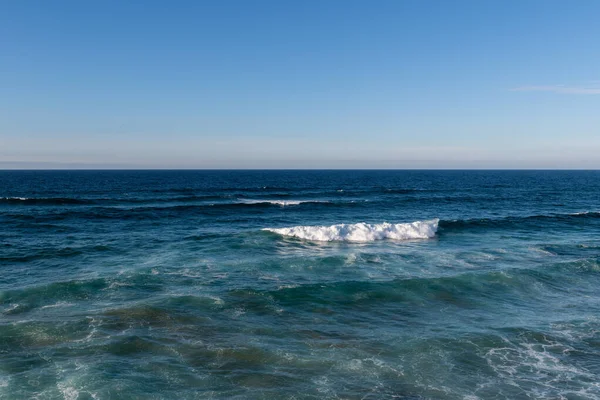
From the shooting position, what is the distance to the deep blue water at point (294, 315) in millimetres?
13234

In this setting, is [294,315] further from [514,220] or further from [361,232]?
[514,220]

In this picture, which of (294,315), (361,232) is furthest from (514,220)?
(294,315)

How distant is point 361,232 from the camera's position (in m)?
36.8

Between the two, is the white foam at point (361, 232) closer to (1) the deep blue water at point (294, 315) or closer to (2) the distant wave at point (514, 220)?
(1) the deep blue water at point (294, 315)

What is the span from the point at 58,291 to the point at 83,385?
10.2 m

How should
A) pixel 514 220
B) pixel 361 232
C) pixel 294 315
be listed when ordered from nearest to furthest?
pixel 294 315 → pixel 361 232 → pixel 514 220

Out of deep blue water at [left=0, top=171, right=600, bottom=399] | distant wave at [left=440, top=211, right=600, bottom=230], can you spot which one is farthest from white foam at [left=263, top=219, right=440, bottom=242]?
distant wave at [left=440, top=211, right=600, bottom=230]

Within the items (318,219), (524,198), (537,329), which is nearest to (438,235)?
(318,219)

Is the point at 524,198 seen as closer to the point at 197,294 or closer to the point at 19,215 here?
the point at 197,294

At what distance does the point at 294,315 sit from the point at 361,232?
18919 mm

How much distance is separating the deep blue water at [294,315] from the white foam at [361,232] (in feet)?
0.80

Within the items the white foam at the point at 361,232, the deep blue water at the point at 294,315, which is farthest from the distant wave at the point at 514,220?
the white foam at the point at 361,232

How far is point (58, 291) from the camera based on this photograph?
837 inches

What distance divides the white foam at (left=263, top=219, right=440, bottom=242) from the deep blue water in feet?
0.80
